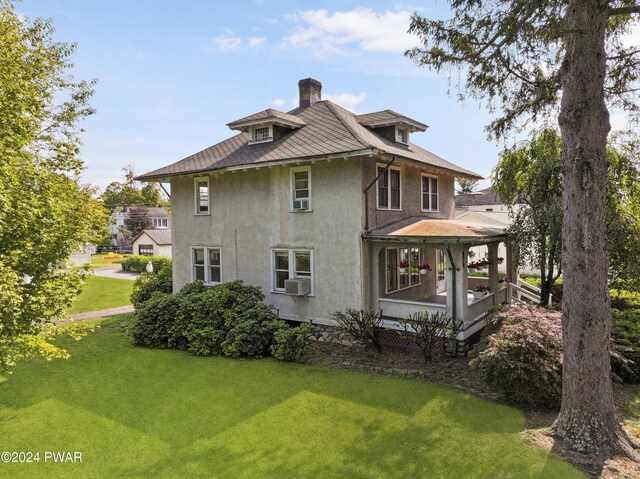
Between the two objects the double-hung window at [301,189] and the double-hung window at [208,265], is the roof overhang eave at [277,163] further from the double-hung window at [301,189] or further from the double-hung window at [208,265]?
the double-hung window at [208,265]

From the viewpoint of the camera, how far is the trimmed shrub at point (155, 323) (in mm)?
13102

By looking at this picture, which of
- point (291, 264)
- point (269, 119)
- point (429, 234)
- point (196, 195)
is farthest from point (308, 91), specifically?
point (429, 234)

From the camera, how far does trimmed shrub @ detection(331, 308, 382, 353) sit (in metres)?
11.6

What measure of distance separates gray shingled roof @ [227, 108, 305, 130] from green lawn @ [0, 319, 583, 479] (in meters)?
9.07

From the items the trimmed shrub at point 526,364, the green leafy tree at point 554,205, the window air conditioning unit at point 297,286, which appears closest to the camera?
the trimmed shrub at point 526,364

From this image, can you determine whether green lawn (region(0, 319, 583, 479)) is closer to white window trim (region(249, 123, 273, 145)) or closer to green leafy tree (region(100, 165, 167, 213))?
white window trim (region(249, 123, 273, 145))

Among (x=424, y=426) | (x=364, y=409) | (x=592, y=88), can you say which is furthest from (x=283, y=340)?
(x=592, y=88)

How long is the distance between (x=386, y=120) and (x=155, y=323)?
11.4 m

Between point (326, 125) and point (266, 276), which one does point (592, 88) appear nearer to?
point (326, 125)

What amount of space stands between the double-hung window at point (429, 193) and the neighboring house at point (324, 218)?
43 mm

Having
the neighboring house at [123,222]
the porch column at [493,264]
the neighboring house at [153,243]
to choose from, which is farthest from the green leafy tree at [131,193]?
the porch column at [493,264]

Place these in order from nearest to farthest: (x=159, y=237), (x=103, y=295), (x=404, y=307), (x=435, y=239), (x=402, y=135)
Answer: (x=435, y=239)
(x=404, y=307)
(x=402, y=135)
(x=103, y=295)
(x=159, y=237)

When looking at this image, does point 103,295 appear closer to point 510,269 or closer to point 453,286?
point 453,286

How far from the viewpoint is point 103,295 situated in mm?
24438
